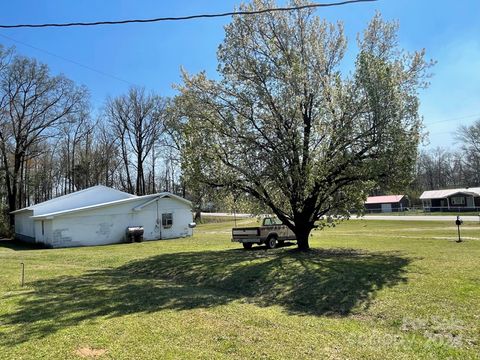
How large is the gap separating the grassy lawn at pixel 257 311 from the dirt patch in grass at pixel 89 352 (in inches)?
0.5

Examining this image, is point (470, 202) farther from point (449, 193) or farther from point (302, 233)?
point (302, 233)

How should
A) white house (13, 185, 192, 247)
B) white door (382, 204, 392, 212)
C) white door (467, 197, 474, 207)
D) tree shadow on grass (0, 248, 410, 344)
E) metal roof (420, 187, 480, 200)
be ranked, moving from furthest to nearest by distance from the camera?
white door (382, 204, 392, 212)
white door (467, 197, 474, 207)
metal roof (420, 187, 480, 200)
white house (13, 185, 192, 247)
tree shadow on grass (0, 248, 410, 344)

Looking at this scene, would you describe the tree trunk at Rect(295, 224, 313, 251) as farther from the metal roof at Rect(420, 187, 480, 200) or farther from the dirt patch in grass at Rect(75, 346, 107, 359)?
the metal roof at Rect(420, 187, 480, 200)

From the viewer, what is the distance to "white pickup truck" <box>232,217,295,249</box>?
20.7 meters

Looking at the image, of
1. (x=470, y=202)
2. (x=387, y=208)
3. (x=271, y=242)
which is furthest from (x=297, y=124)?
(x=387, y=208)

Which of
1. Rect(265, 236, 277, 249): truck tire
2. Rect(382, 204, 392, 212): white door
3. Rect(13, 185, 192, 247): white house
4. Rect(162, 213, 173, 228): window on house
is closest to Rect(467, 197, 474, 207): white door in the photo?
Rect(382, 204, 392, 212): white door

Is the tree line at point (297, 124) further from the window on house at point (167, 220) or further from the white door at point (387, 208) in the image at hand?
the white door at point (387, 208)

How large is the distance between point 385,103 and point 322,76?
2799 millimetres

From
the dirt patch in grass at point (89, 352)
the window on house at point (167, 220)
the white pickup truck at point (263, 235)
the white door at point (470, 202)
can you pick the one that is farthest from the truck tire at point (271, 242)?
the white door at point (470, 202)

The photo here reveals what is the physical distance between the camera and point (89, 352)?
234 inches

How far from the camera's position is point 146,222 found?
3331 cm

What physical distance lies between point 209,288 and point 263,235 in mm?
9053

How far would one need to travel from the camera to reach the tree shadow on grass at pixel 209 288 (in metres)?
8.53

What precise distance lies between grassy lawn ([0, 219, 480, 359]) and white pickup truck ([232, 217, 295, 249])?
Answer: 585 centimetres
